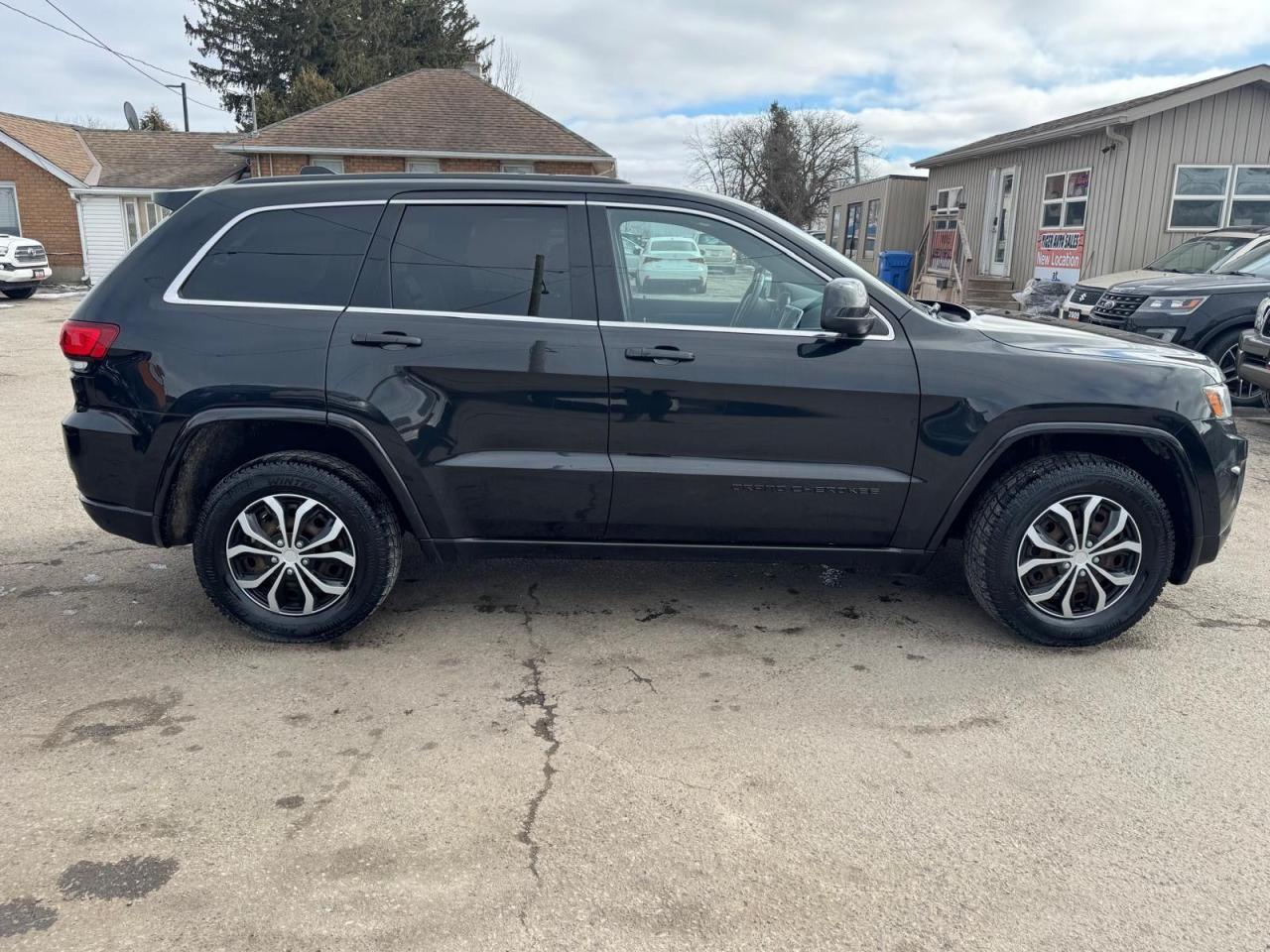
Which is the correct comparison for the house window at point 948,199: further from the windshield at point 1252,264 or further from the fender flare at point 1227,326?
the fender flare at point 1227,326

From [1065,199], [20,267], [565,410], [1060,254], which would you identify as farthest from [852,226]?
[565,410]

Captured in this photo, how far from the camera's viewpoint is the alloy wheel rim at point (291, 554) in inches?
151

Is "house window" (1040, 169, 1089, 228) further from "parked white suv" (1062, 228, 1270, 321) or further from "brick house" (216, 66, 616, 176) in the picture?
"brick house" (216, 66, 616, 176)

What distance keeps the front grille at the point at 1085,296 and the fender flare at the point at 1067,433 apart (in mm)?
8904

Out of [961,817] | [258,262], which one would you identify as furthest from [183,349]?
[961,817]

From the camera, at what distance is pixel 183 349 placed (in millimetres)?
3732

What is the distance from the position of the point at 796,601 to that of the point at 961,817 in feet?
5.65

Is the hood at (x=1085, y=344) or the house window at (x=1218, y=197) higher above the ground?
the house window at (x=1218, y=197)

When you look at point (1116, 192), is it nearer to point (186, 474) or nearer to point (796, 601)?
point (796, 601)

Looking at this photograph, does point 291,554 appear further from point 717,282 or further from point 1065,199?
point 1065,199

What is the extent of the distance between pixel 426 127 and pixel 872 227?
1368cm

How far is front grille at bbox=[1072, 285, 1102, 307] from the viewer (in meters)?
12.0

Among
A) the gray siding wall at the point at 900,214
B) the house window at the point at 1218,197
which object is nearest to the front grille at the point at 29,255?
the gray siding wall at the point at 900,214

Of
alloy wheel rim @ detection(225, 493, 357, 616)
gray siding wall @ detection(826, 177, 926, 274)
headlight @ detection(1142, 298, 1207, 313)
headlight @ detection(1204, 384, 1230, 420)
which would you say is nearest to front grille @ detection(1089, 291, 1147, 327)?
headlight @ detection(1142, 298, 1207, 313)
